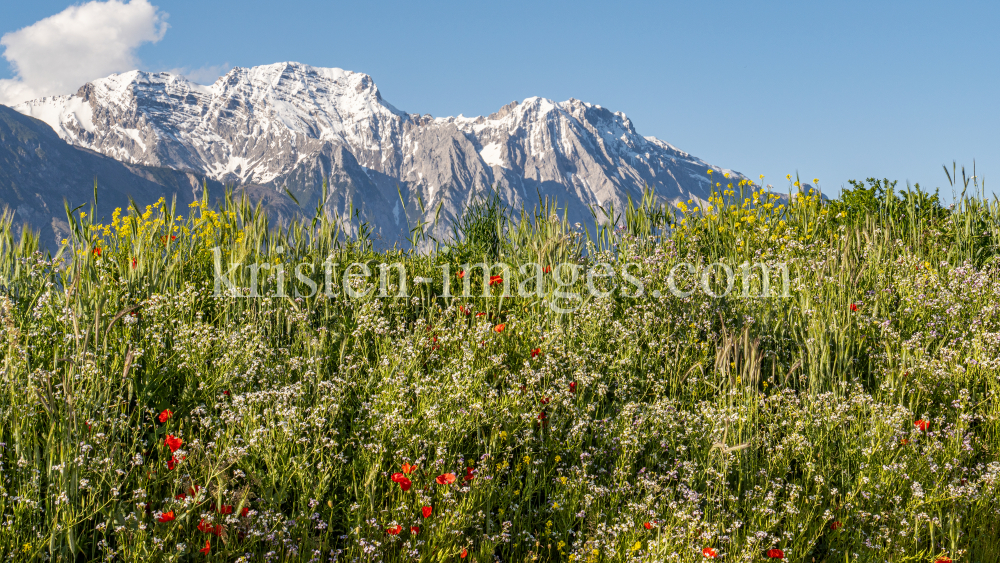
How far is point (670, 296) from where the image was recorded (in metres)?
4.57

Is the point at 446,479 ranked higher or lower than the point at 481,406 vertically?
lower

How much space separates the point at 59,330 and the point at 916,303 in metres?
6.03

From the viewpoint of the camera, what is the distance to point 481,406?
292 cm

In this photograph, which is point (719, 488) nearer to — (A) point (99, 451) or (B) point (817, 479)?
(B) point (817, 479)

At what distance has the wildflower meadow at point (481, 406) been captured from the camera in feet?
7.88

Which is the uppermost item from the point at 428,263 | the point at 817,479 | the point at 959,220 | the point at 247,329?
the point at 959,220

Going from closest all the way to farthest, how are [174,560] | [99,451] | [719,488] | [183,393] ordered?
[174,560], [99,451], [719,488], [183,393]

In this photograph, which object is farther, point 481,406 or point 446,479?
point 481,406

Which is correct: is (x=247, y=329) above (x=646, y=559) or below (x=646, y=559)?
above

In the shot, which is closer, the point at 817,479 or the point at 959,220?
the point at 817,479

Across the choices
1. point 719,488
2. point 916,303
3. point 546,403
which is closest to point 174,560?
point 546,403

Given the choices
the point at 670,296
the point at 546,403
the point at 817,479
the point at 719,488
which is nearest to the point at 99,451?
the point at 546,403

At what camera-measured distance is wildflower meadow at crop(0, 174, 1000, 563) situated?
240 centimetres

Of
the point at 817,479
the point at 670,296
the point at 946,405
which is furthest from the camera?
the point at 670,296
